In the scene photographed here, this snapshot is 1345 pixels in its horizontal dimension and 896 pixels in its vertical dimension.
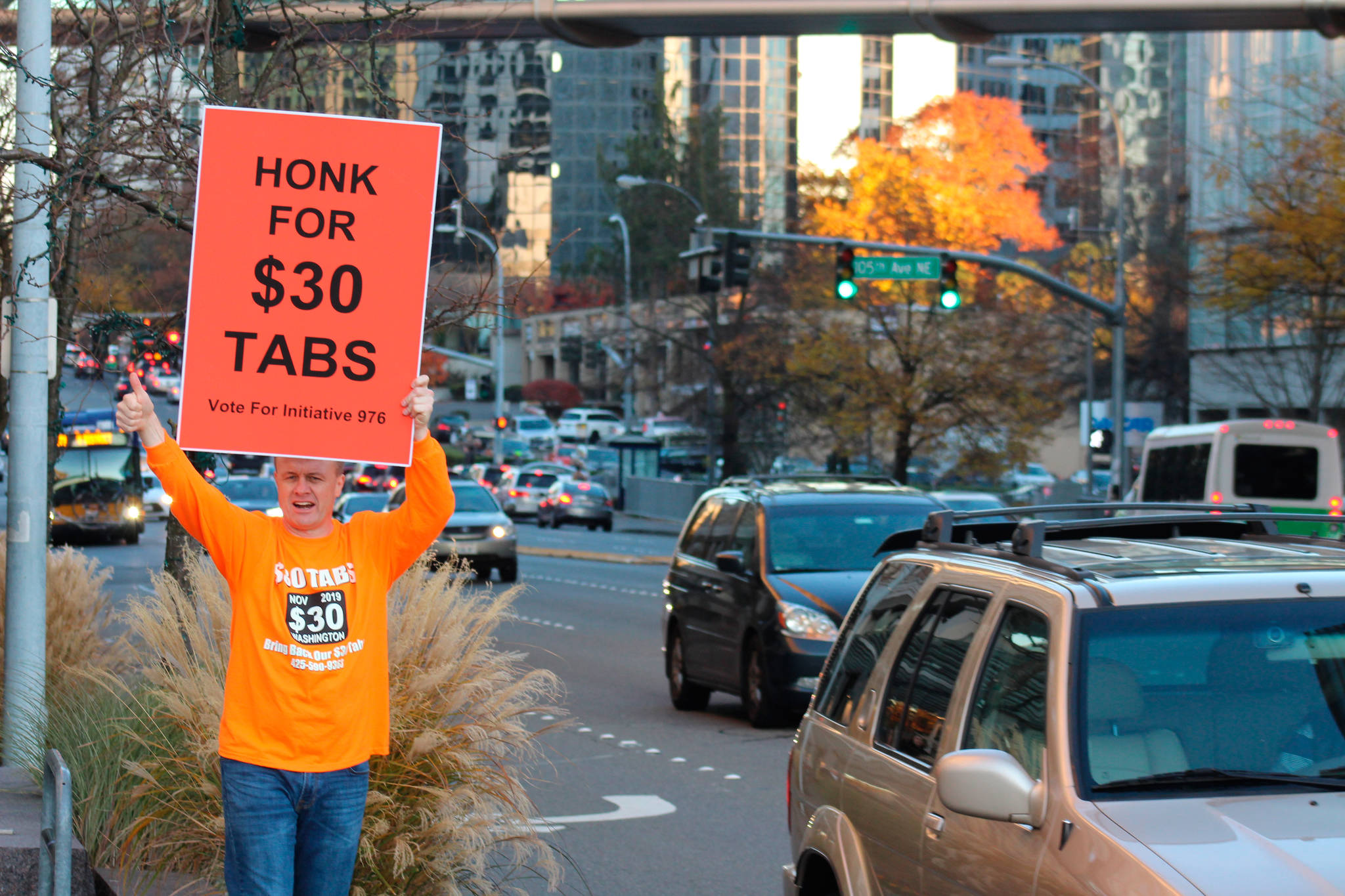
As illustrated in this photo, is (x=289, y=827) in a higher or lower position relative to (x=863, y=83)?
lower

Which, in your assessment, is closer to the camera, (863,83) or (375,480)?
(375,480)

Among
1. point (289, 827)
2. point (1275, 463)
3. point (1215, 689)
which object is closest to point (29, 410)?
point (289, 827)

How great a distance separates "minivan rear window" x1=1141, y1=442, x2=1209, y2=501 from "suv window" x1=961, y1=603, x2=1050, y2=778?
863 inches

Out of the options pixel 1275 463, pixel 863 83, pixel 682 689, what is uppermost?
pixel 863 83

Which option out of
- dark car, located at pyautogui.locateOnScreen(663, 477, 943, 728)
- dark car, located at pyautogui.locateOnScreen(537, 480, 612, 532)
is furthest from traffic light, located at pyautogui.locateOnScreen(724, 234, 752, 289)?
dark car, located at pyautogui.locateOnScreen(537, 480, 612, 532)

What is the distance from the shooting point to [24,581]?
300 inches

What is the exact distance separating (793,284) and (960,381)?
5.52 meters

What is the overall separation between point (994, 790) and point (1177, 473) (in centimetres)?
2451

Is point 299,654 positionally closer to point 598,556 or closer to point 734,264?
point 734,264

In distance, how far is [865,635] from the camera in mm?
4996

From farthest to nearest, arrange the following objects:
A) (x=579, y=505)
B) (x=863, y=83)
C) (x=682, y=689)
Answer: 1. (x=863, y=83)
2. (x=579, y=505)
3. (x=682, y=689)

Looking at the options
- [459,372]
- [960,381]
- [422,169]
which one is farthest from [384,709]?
[459,372]

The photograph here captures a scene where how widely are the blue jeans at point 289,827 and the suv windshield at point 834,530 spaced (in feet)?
25.7

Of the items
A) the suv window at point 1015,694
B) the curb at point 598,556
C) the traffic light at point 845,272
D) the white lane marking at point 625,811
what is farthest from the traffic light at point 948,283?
the suv window at point 1015,694
